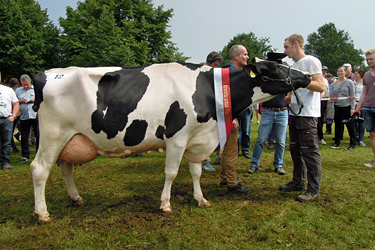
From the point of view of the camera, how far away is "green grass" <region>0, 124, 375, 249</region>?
113 inches

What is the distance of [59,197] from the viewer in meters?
4.28

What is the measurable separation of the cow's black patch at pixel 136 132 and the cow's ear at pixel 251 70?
1629 mm

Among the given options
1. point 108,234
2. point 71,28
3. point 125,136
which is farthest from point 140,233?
point 71,28

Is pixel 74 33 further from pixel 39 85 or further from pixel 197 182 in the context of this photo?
pixel 197 182

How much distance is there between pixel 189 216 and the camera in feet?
11.5

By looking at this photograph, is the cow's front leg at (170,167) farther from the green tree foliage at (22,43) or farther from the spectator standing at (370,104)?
the green tree foliage at (22,43)

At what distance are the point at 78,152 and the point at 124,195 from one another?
1.31 meters

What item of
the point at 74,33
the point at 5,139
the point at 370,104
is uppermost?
the point at 74,33

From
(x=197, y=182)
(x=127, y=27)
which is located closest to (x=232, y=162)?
(x=197, y=182)

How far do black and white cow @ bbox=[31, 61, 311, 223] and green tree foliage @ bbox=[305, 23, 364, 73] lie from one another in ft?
253

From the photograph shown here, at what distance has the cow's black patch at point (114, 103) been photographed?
128 inches

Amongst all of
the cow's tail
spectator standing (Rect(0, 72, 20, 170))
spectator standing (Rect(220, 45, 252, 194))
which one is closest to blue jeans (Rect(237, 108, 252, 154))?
spectator standing (Rect(220, 45, 252, 194))

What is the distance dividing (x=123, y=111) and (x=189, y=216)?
1722mm

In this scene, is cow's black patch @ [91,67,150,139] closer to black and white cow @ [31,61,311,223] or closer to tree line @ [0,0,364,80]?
black and white cow @ [31,61,311,223]
